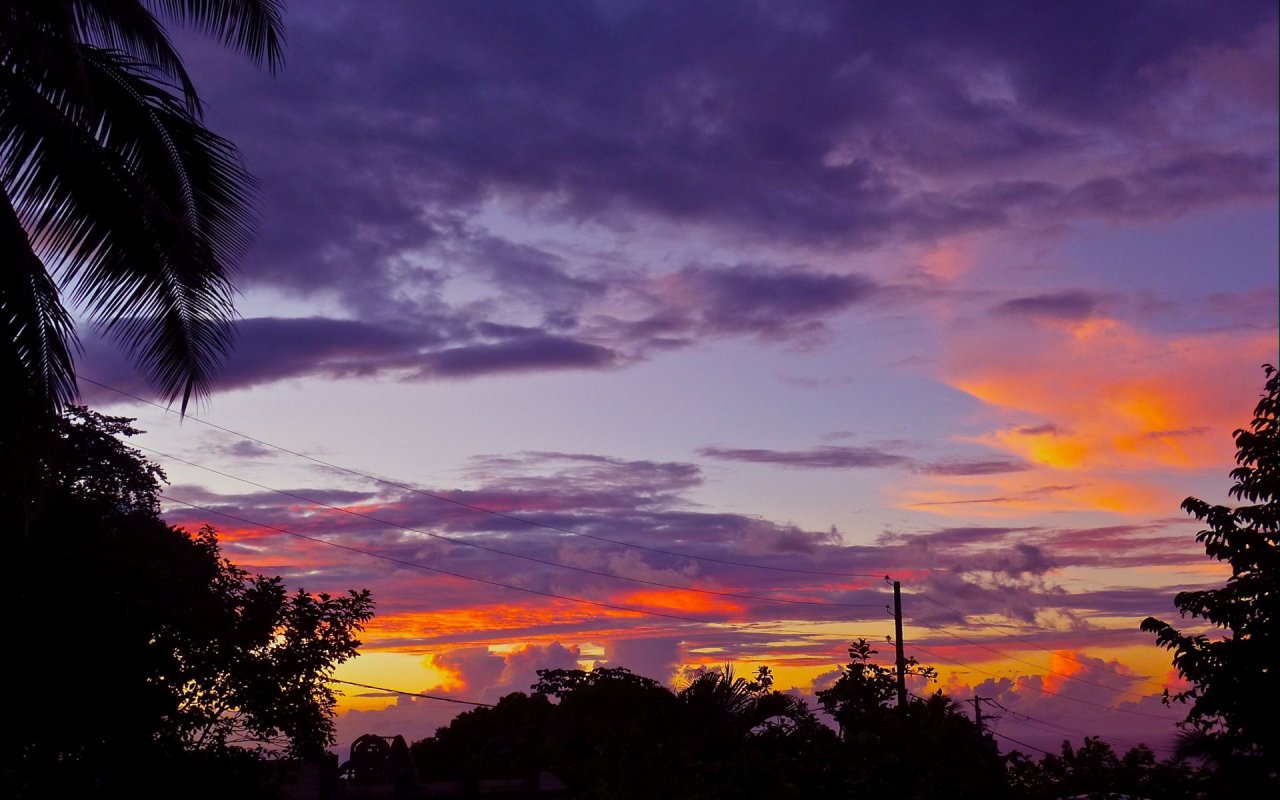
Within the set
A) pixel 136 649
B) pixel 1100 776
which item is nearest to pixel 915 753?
pixel 1100 776

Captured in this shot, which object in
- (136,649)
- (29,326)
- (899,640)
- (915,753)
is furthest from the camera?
(899,640)

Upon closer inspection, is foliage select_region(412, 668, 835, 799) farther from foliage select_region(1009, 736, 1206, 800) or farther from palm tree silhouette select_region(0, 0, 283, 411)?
palm tree silhouette select_region(0, 0, 283, 411)

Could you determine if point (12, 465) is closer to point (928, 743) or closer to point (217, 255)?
point (217, 255)

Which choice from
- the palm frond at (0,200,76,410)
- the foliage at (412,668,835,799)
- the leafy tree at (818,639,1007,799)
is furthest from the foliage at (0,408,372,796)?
the leafy tree at (818,639,1007,799)

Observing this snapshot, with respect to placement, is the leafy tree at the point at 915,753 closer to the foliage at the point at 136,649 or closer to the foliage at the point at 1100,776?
the foliage at the point at 1100,776

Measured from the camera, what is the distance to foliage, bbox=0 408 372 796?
1477cm

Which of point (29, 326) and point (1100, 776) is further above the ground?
point (29, 326)

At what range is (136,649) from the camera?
1587 centimetres

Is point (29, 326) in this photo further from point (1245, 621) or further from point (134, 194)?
point (1245, 621)

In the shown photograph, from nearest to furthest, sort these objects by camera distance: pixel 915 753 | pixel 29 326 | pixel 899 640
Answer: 1. pixel 29 326
2. pixel 915 753
3. pixel 899 640

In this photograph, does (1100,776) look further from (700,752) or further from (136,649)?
(136,649)

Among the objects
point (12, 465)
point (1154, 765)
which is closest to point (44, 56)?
point (12, 465)

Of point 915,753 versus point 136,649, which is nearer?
point 136,649

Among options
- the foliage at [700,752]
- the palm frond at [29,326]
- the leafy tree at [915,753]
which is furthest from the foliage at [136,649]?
the leafy tree at [915,753]
